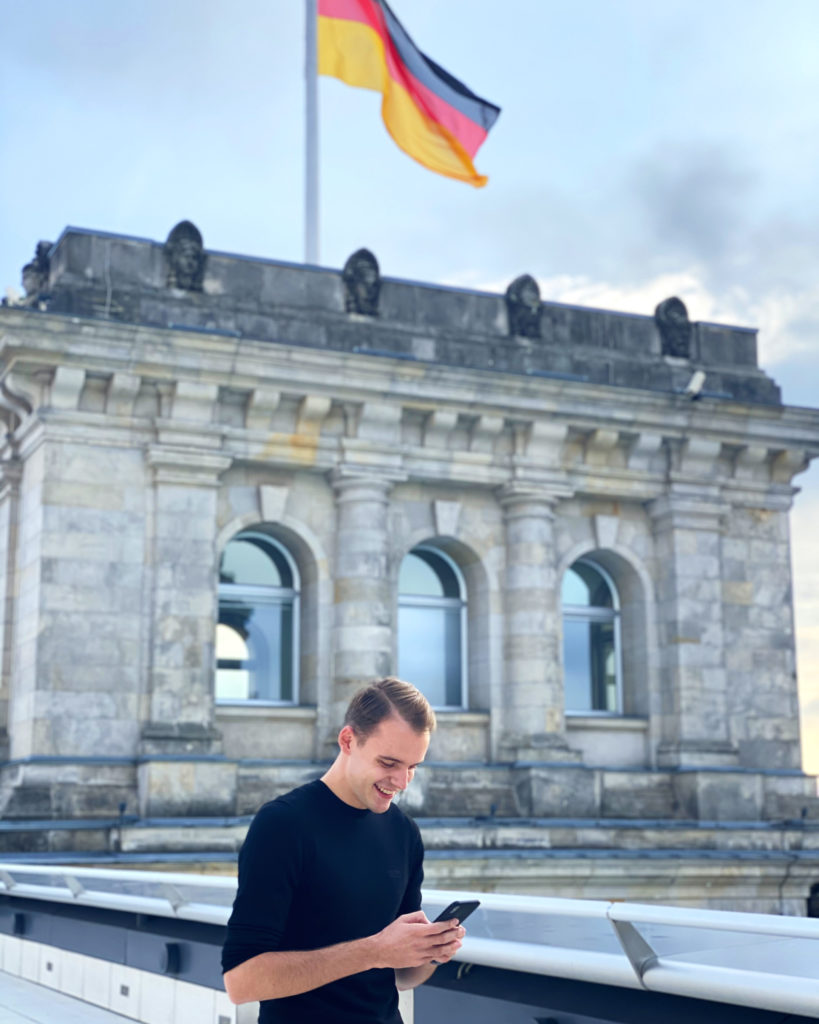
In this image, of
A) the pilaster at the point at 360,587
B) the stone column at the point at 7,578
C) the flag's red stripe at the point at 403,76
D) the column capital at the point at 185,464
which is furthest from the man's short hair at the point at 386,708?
the flag's red stripe at the point at 403,76

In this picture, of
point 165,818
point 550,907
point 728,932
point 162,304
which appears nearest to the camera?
point 728,932

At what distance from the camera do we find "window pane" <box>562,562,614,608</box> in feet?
84.8

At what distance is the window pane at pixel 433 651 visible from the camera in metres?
24.4

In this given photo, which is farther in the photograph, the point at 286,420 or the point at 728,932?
the point at 286,420

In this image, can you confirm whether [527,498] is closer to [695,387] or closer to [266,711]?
[695,387]

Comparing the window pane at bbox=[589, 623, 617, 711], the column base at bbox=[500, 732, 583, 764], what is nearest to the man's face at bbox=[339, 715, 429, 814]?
the column base at bbox=[500, 732, 583, 764]

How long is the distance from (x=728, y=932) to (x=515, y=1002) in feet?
5.12

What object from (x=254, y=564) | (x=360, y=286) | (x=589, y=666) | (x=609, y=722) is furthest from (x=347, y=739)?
(x=589, y=666)

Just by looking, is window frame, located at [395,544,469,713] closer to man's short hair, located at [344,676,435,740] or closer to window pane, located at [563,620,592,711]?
window pane, located at [563,620,592,711]

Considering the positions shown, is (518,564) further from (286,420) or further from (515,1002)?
(515,1002)

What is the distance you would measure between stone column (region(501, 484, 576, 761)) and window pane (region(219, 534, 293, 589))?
3752 mm

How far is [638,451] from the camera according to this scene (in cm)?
2531

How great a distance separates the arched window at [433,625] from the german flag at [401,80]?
7.28 m

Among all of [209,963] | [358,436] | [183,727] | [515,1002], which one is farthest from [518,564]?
[515,1002]
